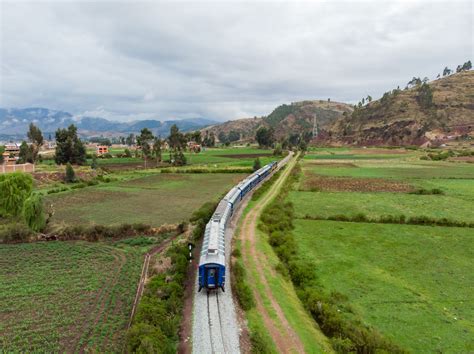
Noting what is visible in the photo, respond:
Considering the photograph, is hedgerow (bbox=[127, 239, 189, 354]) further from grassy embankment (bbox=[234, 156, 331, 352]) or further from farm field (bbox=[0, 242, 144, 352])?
grassy embankment (bbox=[234, 156, 331, 352])

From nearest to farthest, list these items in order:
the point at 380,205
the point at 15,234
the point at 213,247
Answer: the point at 213,247 < the point at 15,234 < the point at 380,205

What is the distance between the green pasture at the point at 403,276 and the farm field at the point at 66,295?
15.7 metres

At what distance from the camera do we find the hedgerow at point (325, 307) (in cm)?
1711

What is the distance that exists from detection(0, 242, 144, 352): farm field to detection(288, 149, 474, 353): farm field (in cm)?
1555

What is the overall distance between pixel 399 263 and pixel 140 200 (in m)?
42.7

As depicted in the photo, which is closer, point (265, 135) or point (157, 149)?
point (157, 149)

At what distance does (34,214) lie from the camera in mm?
37062

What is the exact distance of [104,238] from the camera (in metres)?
35.8

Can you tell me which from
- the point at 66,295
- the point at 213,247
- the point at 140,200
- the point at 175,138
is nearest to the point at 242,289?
the point at 213,247

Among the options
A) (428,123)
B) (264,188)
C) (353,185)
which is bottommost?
(353,185)

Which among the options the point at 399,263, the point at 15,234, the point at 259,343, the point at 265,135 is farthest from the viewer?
the point at 265,135

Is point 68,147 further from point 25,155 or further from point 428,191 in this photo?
point 428,191

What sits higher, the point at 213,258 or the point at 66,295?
the point at 213,258

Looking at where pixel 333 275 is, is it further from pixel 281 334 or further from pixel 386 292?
pixel 281 334
